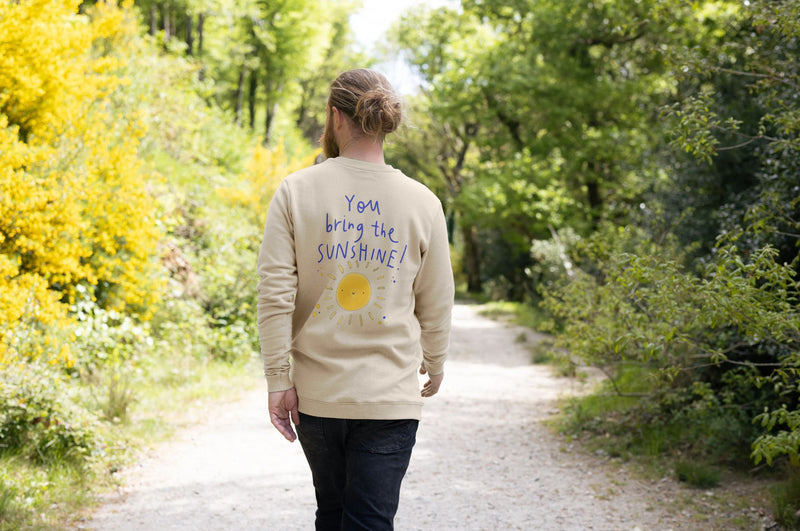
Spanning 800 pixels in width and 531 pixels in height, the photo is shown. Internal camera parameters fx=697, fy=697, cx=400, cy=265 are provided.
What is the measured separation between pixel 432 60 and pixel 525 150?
1000 cm

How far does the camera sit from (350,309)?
7.12 ft

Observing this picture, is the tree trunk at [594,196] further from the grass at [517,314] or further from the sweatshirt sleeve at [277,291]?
the sweatshirt sleeve at [277,291]

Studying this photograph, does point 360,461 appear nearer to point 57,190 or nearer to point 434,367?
point 434,367

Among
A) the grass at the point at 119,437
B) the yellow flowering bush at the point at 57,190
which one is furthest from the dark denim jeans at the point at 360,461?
the yellow flowering bush at the point at 57,190

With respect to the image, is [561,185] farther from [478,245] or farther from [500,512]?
[500,512]

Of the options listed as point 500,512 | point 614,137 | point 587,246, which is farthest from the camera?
point 614,137

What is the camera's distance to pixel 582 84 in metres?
16.4

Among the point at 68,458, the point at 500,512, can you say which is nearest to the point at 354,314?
the point at 500,512

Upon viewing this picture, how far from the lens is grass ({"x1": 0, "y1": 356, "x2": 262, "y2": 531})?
3916 millimetres

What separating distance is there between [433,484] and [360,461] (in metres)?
3.16

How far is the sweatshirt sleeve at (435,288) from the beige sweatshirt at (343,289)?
0.07m

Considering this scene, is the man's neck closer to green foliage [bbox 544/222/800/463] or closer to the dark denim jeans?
the dark denim jeans

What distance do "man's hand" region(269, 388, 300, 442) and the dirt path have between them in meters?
2.20

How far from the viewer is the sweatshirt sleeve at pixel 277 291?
212cm
